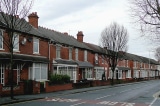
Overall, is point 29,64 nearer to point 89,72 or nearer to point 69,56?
point 69,56

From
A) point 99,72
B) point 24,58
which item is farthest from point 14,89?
point 99,72

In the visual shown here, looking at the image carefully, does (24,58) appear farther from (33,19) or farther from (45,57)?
(33,19)

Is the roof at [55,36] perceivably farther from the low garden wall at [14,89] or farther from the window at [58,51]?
the low garden wall at [14,89]

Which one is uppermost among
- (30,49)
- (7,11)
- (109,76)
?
(7,11)

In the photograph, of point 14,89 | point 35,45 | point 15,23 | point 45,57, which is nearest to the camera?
point 15,23

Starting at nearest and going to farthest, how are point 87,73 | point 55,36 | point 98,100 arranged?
point 98,100, point 55,36, point 87,73

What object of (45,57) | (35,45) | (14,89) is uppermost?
(35,45)

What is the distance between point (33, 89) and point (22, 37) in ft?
19.3

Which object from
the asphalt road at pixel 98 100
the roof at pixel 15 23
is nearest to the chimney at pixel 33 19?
the roof at pixel 15 23

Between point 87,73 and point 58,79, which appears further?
point 87,73

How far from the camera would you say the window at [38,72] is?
105 feet

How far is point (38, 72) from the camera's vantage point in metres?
33.3

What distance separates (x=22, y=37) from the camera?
1228 inches

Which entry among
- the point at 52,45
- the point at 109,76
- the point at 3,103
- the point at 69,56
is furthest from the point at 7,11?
the point at 109,76
